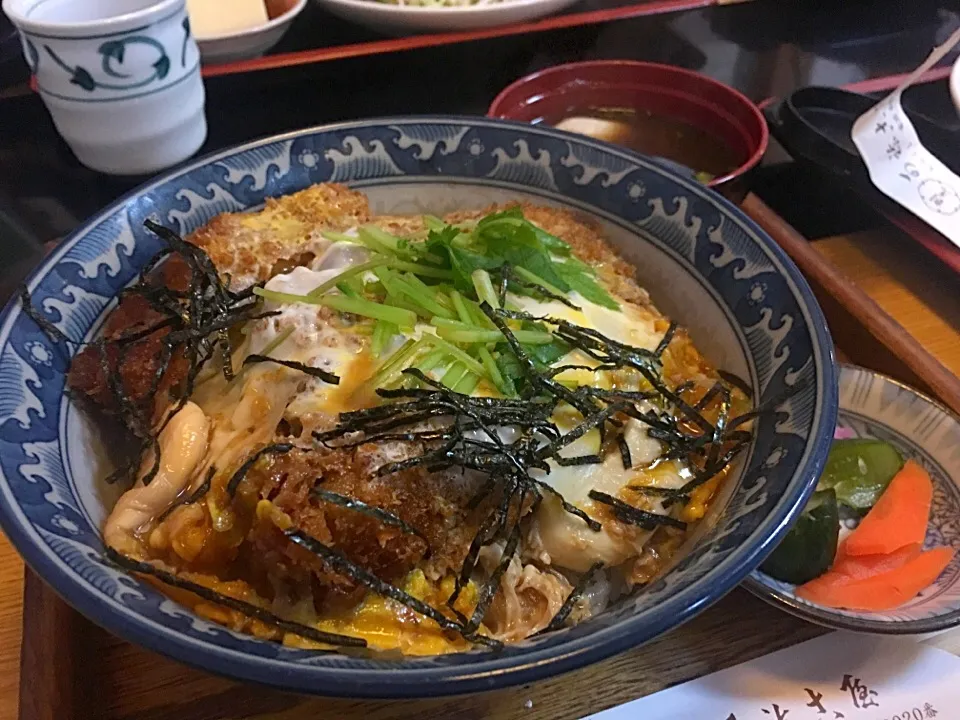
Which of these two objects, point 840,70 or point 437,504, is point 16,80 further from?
point 840,70

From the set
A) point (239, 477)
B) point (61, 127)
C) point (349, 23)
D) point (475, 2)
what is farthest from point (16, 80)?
point (239, 477)

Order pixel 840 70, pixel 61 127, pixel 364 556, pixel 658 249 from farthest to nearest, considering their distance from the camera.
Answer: pixel 840 70 < pixel 61 127 < pixel 658 249 < pixel 364 556

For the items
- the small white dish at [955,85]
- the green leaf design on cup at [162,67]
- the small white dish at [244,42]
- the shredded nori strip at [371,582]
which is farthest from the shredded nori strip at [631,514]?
the small white dish at [244,42]

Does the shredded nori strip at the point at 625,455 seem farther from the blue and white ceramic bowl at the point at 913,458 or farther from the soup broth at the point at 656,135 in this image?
the soup broth at the point at 656,135

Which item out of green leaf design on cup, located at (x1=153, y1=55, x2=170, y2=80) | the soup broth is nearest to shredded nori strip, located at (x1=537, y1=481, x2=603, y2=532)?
the soup broth

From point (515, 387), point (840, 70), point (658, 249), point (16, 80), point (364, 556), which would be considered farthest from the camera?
point (840, 70)

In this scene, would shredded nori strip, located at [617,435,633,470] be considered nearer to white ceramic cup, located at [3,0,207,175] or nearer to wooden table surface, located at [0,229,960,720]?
wooden table surface, located at [0,229,960,720]

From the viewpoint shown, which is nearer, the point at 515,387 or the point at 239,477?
the point at 239,477
